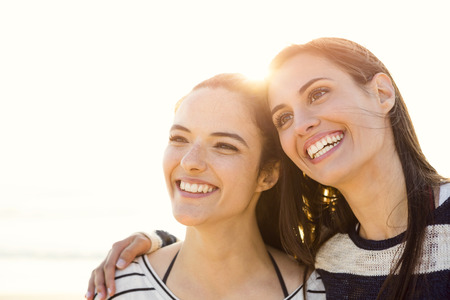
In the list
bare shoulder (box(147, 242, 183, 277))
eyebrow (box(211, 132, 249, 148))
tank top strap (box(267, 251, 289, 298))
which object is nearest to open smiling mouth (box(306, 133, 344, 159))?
eyebrow (box(211, 132, 249, 148))

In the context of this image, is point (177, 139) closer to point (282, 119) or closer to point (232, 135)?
point (232, 135)

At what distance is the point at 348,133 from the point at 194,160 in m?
0.95

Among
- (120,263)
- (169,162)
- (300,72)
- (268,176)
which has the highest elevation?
(300,72)

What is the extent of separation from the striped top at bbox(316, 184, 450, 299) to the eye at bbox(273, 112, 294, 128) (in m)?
0.85

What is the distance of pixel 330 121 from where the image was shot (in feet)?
10.8

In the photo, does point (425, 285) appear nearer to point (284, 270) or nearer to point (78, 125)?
point (284, 270)

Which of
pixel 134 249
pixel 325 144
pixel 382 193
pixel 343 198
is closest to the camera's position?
pixel 325 144

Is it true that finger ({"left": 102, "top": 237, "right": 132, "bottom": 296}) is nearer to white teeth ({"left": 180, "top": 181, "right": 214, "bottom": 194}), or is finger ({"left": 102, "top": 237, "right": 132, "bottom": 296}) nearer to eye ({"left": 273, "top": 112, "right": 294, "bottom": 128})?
white teeth ({"left": 180, "top": 181, "right": 214, "bottom": 194})

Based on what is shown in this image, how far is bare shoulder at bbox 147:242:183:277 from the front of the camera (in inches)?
146

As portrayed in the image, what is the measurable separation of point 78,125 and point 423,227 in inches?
912

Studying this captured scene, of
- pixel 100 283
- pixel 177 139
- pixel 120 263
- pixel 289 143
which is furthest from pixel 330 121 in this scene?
pixel 100 283

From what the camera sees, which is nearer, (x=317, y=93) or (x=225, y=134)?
(x=317, y=93)

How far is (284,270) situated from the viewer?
3.88 m

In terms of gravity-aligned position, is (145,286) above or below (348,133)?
below
